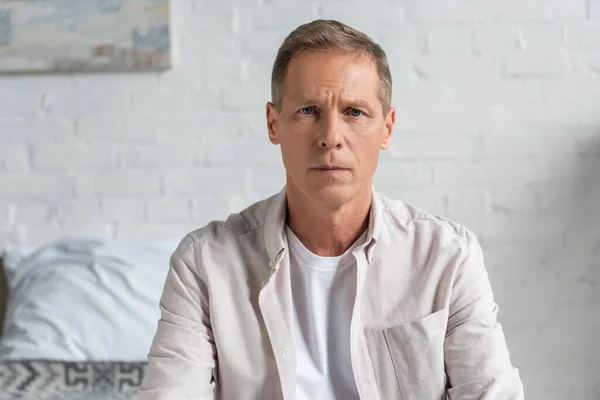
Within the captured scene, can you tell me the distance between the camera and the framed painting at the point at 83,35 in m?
2.36

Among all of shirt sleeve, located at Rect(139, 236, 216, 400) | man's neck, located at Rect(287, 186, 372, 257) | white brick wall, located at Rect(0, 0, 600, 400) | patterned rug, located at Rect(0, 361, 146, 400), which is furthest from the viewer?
white brick wall, located at Rect(0, 0, 600, 400)

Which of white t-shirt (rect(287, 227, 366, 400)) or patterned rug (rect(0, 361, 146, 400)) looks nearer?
white t-shirt (rect(287, 227, 366, 400))

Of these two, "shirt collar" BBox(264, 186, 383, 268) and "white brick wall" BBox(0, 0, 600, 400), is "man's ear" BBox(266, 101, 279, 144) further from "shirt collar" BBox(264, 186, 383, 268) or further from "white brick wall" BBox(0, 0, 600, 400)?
"white brick wall" BBox(0, 0, 600, 400)

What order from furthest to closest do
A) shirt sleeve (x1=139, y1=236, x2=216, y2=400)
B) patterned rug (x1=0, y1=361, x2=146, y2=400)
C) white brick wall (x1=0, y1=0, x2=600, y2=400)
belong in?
white brick wall (x1=0, y1=0, x2=600, y2=400), patterned rug (x1=0, y1=361, x2=146, y2=400), shirt sleeve (x1=139, y1=236, x2=216, y2=400)

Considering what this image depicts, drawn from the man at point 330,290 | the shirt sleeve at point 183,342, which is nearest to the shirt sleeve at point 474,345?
the man at point 330,290

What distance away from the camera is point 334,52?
1.32 metres

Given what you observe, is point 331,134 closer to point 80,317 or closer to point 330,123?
point 330,123

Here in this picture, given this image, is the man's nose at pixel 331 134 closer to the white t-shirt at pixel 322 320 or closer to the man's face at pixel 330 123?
the man's face at pixel 330 123

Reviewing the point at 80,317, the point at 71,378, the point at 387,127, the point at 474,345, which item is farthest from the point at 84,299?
the point at 474,345

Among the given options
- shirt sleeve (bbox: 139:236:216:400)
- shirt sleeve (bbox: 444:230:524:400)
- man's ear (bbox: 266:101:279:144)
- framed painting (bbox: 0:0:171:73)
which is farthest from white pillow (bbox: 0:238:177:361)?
shirt sleeve (bbox: 444:230:524:400)

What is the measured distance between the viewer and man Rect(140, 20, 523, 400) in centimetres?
131

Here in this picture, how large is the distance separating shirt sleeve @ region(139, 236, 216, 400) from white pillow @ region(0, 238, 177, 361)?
71cm

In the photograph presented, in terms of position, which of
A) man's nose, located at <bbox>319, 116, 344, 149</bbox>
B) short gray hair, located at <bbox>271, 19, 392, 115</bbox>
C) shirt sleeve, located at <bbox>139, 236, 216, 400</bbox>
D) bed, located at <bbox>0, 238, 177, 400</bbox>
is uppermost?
short gray hair, located at <bbox>271, 19, 392, 115</bbox>

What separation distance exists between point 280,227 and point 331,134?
21cm
